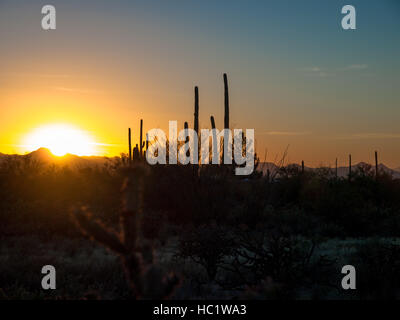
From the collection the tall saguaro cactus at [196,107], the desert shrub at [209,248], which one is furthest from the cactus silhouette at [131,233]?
the tall saguaro cactus at [196,107]

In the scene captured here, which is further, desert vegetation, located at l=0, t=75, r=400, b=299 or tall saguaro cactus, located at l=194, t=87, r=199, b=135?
tall saguaro cactus, located at l=194, t=87, r=199, b=135

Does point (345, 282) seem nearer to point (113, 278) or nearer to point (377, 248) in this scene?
point (377, 248)

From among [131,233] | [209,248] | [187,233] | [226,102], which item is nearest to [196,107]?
[226,102]

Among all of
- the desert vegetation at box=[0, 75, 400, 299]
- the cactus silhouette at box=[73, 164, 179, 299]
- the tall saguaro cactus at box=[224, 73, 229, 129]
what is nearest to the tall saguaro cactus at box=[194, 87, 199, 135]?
the desert vegetation at box=[0, 75, 400, 299]

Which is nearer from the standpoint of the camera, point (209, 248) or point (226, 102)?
point (209, 248)

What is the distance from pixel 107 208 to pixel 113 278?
28.7ft

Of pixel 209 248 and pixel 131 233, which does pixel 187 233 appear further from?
pixel 131 233

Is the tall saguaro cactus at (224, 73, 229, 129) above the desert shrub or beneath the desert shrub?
above

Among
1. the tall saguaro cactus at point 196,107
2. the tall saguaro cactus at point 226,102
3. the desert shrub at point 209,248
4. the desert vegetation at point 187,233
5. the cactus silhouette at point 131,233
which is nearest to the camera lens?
the cactus silhouette at point 131,233

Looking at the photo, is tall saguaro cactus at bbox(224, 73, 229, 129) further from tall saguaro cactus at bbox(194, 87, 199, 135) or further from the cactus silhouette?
the cactus silhouette

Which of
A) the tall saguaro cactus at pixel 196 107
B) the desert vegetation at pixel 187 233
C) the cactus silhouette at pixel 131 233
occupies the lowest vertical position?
the desert vegetation at pixel 187 233

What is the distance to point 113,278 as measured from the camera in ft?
31.8

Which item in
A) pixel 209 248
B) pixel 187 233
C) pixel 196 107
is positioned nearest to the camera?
pixel 209 248

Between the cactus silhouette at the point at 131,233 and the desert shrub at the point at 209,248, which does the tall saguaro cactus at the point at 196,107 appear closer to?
the desert shrub at the point at 209,248
